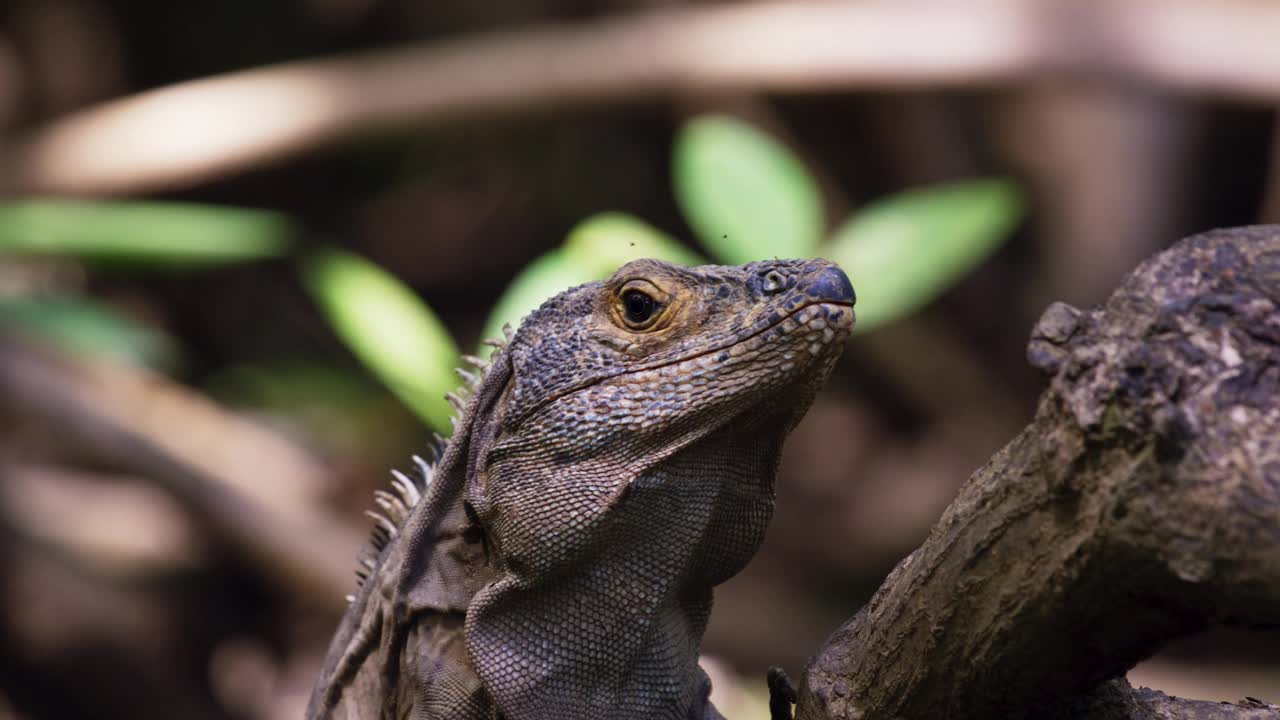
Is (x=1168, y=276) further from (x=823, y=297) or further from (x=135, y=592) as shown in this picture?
(x=135, y=592)

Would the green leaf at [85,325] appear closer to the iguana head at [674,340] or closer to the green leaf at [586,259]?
the green leaf at [586,259]

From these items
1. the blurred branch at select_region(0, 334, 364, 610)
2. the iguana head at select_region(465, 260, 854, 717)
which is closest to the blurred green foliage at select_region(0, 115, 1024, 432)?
the iguana head at select_region(465, 260, 854, 717)

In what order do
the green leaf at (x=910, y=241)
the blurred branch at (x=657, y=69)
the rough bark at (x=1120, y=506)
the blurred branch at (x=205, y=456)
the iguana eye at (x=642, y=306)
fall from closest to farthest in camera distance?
the rough bark at (x=1120, y=506), the iguana eye at (x=642, y=306), the green leaf at (x=910, y=241), the blurred branch at (x=657, y=69), the blurred branch at (x=205, y=456)

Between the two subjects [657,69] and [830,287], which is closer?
[830,287]

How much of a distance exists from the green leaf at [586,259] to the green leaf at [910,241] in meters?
0.78

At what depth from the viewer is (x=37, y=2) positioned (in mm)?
12930

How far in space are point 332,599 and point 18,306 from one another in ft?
10.4

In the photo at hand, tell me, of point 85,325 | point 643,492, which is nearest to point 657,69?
point 85,325

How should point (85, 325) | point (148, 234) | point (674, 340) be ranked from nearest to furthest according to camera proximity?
1. point (674, 340)
2. point (148, 234)
3. point (85, 325)

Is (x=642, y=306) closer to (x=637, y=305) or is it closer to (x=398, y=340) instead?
(x=637, y=305)

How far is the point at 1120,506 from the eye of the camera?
6.86 ft

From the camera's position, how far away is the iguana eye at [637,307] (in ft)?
11.9

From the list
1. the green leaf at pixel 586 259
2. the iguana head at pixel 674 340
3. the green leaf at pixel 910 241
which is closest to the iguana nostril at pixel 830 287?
the iguana head at pixel 674 340

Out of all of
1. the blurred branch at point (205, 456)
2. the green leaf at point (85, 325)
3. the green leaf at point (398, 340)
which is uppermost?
the green leaf at point (398, 340)
